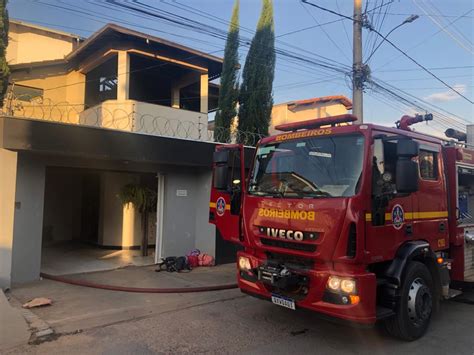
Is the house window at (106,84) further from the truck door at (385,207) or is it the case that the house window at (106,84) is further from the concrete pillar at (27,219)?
the truck door at (385,207)

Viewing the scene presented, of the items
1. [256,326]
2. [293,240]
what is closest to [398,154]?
[293,240]

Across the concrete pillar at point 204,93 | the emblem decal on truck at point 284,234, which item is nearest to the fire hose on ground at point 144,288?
the emblem decal on truck at point 284,234

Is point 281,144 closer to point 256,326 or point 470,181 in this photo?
point 256,326

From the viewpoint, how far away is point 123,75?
12641 millimetres

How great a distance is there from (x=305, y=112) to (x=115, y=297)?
19757 mm

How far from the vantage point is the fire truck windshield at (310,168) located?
477 centimetres

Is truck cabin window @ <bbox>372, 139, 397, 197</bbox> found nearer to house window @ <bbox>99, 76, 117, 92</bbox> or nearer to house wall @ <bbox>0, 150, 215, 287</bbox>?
house wall @ <bbox>0, 150, 215, 287</bbox>

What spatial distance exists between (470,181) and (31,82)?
1362 cm

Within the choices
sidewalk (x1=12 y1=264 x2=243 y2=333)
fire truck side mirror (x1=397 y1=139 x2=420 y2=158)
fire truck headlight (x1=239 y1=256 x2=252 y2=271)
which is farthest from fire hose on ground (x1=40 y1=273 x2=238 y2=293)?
fire truck side mirror (x1=397 y1=139 x2=420 y2=158)

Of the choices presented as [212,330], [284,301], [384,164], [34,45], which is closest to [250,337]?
[212,330]

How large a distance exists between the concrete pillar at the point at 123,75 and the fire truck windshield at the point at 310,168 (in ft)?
26.1

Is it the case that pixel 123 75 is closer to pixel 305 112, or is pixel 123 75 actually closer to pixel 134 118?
pixel 134 118

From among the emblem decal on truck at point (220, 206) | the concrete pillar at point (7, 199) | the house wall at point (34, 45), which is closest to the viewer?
the emblem decal on truck at point (220, 206)

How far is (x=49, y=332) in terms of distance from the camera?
17.5ft
